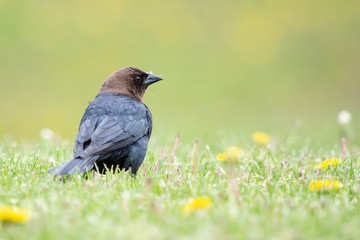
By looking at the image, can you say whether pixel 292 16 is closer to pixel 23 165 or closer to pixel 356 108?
pixel 356 108

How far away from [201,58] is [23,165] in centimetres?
1272

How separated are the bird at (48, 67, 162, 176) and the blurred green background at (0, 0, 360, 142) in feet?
28.6

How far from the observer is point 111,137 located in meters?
4.53

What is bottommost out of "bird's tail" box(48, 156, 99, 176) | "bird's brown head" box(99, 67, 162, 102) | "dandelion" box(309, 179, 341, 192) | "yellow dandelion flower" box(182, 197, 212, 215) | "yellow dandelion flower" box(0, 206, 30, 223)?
"bird's tail" box(48, 156, 99, 176)

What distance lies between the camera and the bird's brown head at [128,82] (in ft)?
18.4

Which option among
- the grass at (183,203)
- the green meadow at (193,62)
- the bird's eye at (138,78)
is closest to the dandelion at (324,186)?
the grass at (183,203)

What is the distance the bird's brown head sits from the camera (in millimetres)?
5609

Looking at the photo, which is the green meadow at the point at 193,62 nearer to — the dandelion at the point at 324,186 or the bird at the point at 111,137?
the bird at the point at 111,137

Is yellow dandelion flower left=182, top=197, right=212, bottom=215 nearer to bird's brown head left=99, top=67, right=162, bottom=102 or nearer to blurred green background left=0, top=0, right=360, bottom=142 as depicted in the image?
bird's brown head left=99, top=67, right=162, bottom=102

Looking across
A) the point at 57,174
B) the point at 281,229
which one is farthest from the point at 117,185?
the point at 281,229

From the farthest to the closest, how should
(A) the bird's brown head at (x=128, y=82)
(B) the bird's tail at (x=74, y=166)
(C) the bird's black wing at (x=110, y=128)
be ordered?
(A) the bird's brown head at (x=128, y=82) → (C) the bird's black wing at (x=110, y=128) → (B) the bird's tail at (x=74, y=166)

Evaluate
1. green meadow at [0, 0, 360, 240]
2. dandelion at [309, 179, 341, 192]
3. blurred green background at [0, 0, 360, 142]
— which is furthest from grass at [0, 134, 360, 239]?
blurred green background at [0, 0, 360, 142]

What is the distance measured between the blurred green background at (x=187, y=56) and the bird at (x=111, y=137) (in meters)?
8.73

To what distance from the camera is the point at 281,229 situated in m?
2.60
